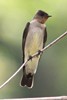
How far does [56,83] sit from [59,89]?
1.41 ft

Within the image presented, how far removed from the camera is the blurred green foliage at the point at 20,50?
6.59m

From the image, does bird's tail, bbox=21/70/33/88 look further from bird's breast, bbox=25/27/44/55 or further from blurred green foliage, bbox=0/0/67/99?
blurred green foliage, bbox=0/0/67/99

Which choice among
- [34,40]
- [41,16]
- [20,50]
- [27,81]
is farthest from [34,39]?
[20,50]

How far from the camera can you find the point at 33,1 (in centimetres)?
735

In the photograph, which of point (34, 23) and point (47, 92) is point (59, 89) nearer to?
point (47, 92)

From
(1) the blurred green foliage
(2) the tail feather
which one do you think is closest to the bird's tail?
(2) the tail feather

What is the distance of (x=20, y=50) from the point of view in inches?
262

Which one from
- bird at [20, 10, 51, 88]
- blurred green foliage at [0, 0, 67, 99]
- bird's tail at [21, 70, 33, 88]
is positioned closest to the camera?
bird's tail at [21, 70, 33, 88]

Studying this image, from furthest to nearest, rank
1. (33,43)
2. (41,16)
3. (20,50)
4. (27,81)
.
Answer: (20,50) < (33,43) < (41,16) < (27,81)

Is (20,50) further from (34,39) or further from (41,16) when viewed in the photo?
(41,16)

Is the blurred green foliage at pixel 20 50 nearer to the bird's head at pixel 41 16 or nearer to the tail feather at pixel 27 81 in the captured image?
the bird's head at pixel 41 16

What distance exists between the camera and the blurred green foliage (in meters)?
6.59

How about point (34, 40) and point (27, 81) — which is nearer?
point (27, 81)

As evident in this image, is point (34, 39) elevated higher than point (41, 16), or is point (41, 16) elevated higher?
point (41, 16)
